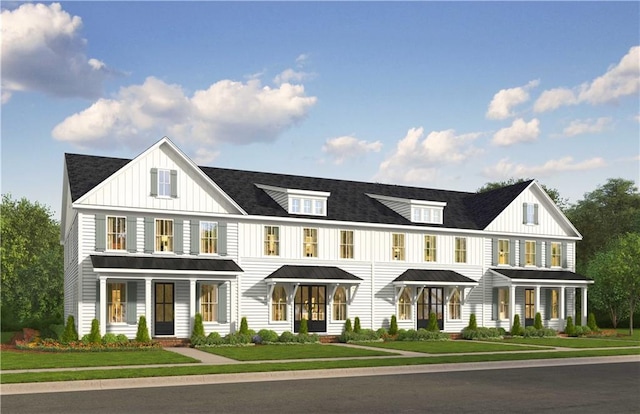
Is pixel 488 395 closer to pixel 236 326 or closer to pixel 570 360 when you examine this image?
pixel 570 360

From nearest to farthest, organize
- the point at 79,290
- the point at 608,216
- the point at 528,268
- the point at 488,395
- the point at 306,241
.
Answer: the point at 488,395
the point at 79,290
the point at 306,241
the point at 528,268
the point at 608,216

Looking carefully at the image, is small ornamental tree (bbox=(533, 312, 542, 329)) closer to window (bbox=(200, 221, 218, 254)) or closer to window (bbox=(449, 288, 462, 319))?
window (bbox=(449, 288, 462, 319))

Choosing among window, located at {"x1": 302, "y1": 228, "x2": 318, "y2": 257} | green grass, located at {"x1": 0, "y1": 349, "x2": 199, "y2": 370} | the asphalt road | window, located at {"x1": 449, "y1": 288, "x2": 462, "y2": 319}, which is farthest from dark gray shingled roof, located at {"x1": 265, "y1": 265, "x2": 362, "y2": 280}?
the asphalt road

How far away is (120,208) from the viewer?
34062 millimetres

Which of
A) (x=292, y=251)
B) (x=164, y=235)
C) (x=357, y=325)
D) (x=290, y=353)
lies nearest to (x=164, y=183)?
(x=164, y=235)

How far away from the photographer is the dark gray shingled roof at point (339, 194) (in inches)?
1419

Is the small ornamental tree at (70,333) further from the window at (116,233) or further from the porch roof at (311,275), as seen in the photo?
the porch roof at (311,275)

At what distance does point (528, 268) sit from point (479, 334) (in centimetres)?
750

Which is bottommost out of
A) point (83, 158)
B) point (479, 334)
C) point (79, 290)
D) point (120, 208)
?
point (479, 334)

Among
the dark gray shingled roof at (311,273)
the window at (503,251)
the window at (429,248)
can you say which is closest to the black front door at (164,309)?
the dark gray shingled roof at (311,273)

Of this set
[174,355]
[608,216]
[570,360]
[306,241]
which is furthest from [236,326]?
[608,216]

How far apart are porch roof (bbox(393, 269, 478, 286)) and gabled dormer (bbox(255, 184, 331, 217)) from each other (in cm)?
572

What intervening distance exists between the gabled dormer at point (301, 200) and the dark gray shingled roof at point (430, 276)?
575cm

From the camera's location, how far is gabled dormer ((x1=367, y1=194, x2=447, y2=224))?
43344 millimetres
